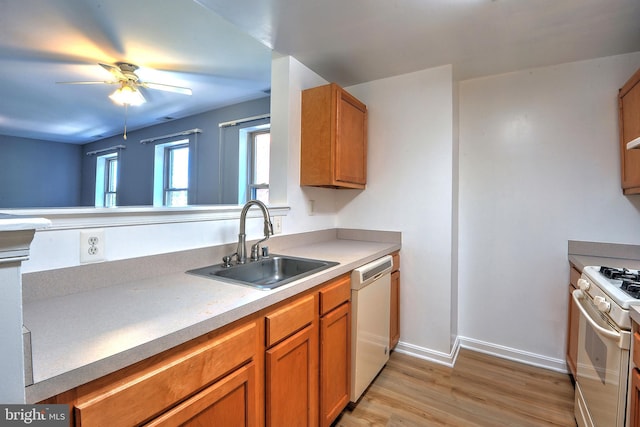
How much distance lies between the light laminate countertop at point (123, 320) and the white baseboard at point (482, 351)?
143 centimetres

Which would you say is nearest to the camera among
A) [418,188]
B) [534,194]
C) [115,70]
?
[534,194]

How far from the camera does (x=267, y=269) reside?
1767 millimetres

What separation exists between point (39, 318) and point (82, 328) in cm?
17

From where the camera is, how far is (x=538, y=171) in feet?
7.39

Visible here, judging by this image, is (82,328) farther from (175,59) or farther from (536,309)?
(536,309)

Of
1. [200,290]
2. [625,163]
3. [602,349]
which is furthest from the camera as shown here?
[625,163]

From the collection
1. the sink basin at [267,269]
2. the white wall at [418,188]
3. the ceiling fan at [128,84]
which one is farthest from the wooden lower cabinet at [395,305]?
the ceiling fan at [128,84]

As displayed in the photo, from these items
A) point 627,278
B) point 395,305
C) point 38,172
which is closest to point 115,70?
point 395,305

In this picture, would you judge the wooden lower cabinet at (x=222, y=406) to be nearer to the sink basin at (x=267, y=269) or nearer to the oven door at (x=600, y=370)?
the sink basin at (x=267, y=269)

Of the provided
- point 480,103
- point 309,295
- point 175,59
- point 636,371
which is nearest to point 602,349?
point 636,371

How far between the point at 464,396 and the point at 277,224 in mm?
1605

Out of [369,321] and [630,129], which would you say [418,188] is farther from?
[630,129]

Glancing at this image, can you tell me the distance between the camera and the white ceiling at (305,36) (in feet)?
5.34

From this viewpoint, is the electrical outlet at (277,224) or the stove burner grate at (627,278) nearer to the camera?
the stove burner grate at (627,278)
